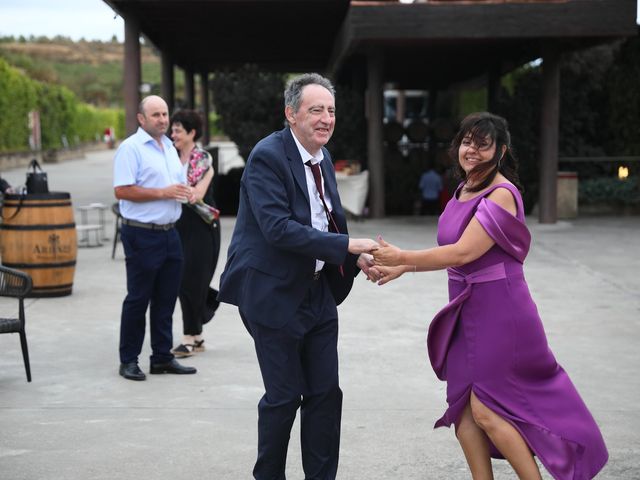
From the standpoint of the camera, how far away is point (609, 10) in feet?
45.0

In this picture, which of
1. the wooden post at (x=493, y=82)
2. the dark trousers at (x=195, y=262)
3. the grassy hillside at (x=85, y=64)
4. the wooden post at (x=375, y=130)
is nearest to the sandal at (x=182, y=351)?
the dark trousers at (x=195, y=262)

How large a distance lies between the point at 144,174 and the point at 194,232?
0.83 meters

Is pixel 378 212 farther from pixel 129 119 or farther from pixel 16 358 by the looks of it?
pixel 16 358

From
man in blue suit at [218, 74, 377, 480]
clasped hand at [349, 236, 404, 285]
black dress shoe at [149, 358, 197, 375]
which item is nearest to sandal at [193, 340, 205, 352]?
black dress shoe at [149, 358, 197, 375]

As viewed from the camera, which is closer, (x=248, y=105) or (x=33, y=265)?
(x=33, y=265)

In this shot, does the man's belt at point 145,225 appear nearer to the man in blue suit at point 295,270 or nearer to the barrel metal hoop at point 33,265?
the man in blue suit at point 295,270

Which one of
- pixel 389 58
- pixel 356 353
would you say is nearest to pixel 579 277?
pixel 356 353

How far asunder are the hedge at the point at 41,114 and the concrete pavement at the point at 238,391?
94.9ft

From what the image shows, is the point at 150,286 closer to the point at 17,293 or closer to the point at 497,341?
the point at 17,293

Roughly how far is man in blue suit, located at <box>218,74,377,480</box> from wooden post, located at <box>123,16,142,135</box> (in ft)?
42.4

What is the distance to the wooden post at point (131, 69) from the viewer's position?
1619 centimetres

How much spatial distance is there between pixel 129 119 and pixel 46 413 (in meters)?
11.6

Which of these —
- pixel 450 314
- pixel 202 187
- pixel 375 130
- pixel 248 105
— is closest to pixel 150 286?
pixel 202 187

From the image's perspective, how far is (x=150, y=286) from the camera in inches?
230
